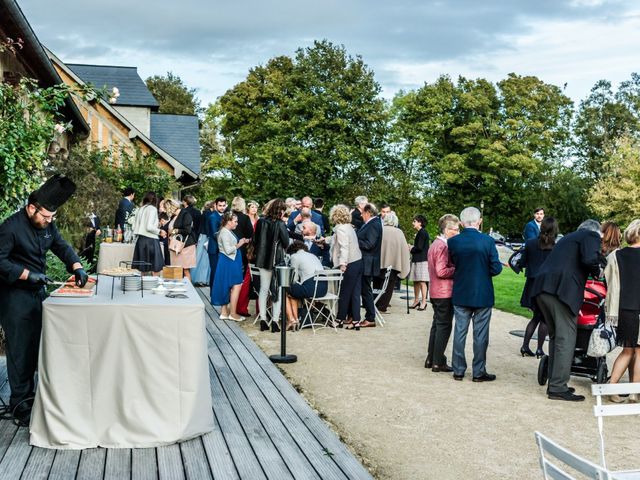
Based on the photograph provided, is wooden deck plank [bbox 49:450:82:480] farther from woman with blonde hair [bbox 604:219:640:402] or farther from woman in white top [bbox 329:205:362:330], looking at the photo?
woman in white top [bbox 329:205:362:330]

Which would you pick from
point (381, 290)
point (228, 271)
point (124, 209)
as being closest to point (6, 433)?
point (228, 271)

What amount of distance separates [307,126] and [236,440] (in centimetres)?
3853

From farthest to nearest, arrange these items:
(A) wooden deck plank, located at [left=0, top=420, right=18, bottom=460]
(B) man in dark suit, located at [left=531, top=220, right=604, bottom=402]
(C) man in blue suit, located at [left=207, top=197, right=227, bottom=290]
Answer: (C) man in blue suit, located at [left=207, top=197, right=227, bottom=290] → (B) man in dark suit, located at [left=531, top=220, right=604, bottom=402] → (A) wooden deck plank, located at [left=0, top=420, right=18, bottom=460]

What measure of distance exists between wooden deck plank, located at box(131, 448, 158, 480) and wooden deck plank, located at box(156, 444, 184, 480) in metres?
0.03

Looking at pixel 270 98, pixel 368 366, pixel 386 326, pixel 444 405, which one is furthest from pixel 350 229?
pixel 270 98

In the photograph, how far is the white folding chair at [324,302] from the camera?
10781 mm

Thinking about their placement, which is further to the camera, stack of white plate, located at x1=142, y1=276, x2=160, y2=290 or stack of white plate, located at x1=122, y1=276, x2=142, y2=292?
stack of white plate, located at x1=142, y1=276, x2=160, y2=290

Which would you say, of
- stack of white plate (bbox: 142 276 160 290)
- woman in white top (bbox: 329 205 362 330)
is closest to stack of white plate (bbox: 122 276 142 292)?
stack of white plate (bbox: 142 276 160 290)

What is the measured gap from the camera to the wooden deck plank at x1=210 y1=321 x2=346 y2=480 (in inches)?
190

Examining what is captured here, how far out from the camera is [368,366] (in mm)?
8664

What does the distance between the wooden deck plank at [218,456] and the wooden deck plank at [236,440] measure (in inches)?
1.2

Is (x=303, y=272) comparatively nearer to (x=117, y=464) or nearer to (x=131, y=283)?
(x=131, y=283)

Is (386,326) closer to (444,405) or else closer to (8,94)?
(444,405)

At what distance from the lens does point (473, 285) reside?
7.81 m
